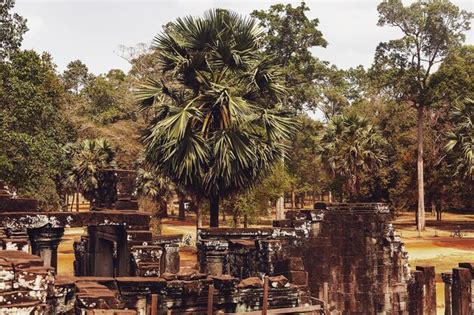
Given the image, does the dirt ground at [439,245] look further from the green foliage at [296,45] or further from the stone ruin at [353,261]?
the green foliage at [296,45]

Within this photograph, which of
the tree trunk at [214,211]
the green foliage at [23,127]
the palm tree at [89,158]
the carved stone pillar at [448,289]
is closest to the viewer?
the tree trunk at [214,211]

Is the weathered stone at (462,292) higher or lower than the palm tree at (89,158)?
lower

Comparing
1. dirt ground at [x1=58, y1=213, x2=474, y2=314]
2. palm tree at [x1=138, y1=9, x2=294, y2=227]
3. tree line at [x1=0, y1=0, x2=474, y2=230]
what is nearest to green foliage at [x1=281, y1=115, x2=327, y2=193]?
tree line at [x1=0, y1=0, x2=474, y2=230]

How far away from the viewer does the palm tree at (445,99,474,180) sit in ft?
92.3

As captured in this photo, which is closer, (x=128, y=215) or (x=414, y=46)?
(x=128, y=215)

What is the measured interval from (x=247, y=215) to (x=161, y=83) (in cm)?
1910

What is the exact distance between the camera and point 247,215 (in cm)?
3366

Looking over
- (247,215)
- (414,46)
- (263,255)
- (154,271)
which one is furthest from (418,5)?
(154,271)

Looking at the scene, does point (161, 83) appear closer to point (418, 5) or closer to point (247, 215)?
point (247, 215)

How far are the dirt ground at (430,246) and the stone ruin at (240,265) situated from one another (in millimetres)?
7464

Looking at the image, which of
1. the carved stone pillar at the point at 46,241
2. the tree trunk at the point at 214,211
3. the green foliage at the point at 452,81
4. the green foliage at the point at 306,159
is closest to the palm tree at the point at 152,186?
the green foliage at the point at 306,159

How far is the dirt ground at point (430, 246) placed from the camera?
29.2m

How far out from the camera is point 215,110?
14.8 meters

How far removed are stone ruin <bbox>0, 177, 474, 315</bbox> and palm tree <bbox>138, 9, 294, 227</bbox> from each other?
5.39 feet
